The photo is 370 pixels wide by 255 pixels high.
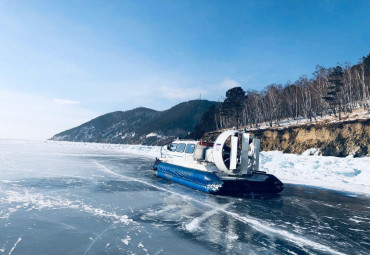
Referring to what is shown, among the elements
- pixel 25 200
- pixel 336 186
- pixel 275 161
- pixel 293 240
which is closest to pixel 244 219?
pixel 293 240

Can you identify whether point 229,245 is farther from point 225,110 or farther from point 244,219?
point 225,110

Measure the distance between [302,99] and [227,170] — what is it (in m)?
46.0

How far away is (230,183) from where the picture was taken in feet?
34.6

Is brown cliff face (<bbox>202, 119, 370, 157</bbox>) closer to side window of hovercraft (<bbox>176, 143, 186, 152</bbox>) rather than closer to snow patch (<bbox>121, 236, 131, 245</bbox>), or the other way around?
side window of hovercraft (<bbox>176, 143, 186, 152</bbox>)

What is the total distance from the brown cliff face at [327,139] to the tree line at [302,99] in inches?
348

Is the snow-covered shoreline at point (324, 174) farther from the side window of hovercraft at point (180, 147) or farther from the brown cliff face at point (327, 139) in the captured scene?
the brown cliff face at point (327, 139)

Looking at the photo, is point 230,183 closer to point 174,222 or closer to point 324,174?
point 174,222

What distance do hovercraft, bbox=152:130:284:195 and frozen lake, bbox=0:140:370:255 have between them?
51 cm

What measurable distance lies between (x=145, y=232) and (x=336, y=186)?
1181 cm

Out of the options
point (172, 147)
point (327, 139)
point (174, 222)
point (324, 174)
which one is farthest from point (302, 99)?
point (174, 222)

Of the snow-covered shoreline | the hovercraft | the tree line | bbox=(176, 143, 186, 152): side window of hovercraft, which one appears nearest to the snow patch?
the hovercraft

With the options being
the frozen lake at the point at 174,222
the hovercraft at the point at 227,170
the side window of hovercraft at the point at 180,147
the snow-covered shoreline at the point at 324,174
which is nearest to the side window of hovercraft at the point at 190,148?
the hovercraft at the point at 227,170

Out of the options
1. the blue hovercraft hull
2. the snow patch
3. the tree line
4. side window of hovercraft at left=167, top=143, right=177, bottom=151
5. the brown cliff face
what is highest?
the tree line

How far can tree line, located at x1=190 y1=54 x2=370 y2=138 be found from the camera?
133 ft
